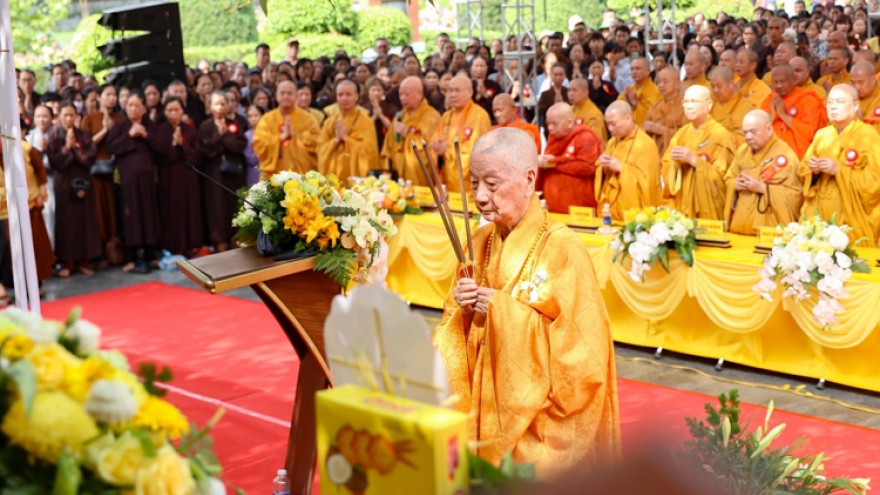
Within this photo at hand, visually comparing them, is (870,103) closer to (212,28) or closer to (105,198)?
(105,198)

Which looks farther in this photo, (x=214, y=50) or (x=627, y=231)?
(x=214, y=50)

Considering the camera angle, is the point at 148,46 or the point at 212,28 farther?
the point at 212,28

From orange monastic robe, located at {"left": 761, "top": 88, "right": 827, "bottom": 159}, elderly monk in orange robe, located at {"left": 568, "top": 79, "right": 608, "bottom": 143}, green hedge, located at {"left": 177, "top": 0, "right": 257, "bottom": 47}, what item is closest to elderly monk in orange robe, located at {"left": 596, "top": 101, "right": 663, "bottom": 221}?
elderly monk in orange robe, located at {"left": 568, "top": 79, "right": 608, "bottom": 143}

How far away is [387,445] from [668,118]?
31.6ft

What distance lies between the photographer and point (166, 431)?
1.41 m

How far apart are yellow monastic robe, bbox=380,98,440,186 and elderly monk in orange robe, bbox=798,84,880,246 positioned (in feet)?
12.2

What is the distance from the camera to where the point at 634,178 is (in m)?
7.77

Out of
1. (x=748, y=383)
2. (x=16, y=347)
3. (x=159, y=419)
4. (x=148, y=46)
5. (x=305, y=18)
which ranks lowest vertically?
(x=748, y=383)

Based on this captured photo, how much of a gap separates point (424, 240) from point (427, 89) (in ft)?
19.1

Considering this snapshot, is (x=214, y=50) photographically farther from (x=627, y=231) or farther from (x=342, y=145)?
(x=627, y=231)

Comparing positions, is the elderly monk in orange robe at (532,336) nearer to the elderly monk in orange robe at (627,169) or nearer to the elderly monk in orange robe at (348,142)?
the elderly monk in orange robe at (627,169)

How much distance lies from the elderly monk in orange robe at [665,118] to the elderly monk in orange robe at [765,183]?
9.50 feet

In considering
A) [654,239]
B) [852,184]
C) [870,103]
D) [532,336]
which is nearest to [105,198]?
[654,239]

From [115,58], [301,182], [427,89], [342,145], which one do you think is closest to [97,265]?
[342,145]
